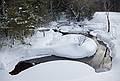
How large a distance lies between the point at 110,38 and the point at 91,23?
17.4ft

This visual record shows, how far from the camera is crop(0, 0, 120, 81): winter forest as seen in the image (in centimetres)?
874

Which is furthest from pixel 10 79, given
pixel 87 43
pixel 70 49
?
pixel 87 43

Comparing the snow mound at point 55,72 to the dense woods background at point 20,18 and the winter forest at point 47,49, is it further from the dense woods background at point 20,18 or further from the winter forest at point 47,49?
the dense woods background at point 20,18

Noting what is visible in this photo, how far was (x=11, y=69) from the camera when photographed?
10594mm

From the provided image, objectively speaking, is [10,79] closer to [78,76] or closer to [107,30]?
[78,76]

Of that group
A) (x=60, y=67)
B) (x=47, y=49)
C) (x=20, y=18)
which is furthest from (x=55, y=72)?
(x=20, y=18)

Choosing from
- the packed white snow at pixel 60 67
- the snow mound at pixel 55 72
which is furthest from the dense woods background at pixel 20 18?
the snow mound at pixel 55 72

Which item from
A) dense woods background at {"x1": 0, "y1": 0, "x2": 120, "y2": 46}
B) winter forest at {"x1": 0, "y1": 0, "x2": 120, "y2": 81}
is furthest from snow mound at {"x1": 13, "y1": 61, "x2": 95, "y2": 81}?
dense woods background at {"x1": 0, "y1": 0, "x2": 120, "y2": 46}

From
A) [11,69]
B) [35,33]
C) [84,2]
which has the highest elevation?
[84,2]

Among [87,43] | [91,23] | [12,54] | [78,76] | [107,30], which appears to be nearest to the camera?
[78,76]

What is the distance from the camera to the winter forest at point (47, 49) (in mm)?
8742

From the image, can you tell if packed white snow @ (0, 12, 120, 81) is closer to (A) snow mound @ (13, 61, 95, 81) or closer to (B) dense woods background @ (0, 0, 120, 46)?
(A) snow mound @ (13, 61, 95, 81)

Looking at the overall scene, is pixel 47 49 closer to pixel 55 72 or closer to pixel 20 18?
pixel 20 18

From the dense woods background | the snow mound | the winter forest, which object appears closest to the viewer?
the snow mound
